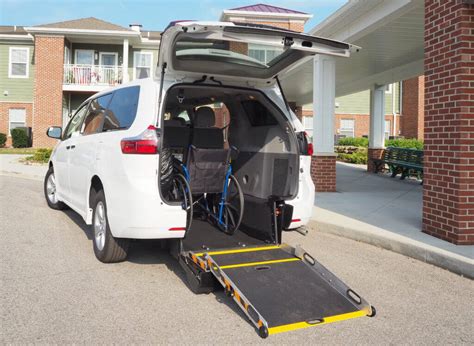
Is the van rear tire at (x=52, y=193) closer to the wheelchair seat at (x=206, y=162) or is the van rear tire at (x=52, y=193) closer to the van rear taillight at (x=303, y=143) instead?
the wheelchair seat at (x=206, y=162)

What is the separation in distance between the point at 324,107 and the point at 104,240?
7051 mm

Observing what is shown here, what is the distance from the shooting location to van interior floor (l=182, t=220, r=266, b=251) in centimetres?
467

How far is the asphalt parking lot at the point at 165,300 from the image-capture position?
128 inches

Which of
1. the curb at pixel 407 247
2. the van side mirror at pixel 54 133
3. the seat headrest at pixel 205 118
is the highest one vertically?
the seat headrest at pixel 205 118

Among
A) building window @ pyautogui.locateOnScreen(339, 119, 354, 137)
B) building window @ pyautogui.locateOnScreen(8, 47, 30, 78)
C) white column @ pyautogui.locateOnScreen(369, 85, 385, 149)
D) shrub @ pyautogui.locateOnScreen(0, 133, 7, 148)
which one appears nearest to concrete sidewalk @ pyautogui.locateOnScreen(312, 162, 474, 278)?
white column @ pyautogui.locateOnScreen(369, 85, 385, 149)

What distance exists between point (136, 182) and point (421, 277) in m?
3.15

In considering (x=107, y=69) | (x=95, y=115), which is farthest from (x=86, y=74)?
(x=95, y=115)

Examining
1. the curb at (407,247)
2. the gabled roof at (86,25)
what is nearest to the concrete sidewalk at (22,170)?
the curb at (407,247)

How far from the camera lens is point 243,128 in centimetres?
586

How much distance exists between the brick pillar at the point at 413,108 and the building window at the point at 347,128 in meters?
3.39

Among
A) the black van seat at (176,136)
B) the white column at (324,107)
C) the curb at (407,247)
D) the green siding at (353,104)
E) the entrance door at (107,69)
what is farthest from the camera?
the green siding at (353,104)

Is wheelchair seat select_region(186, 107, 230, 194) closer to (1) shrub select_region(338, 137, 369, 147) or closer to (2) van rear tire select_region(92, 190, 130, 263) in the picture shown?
(2) van rear tire select_region(92, 190, 130, 263)

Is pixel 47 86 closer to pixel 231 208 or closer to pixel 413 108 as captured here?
pixel 231 208

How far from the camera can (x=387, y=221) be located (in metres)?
6.94
